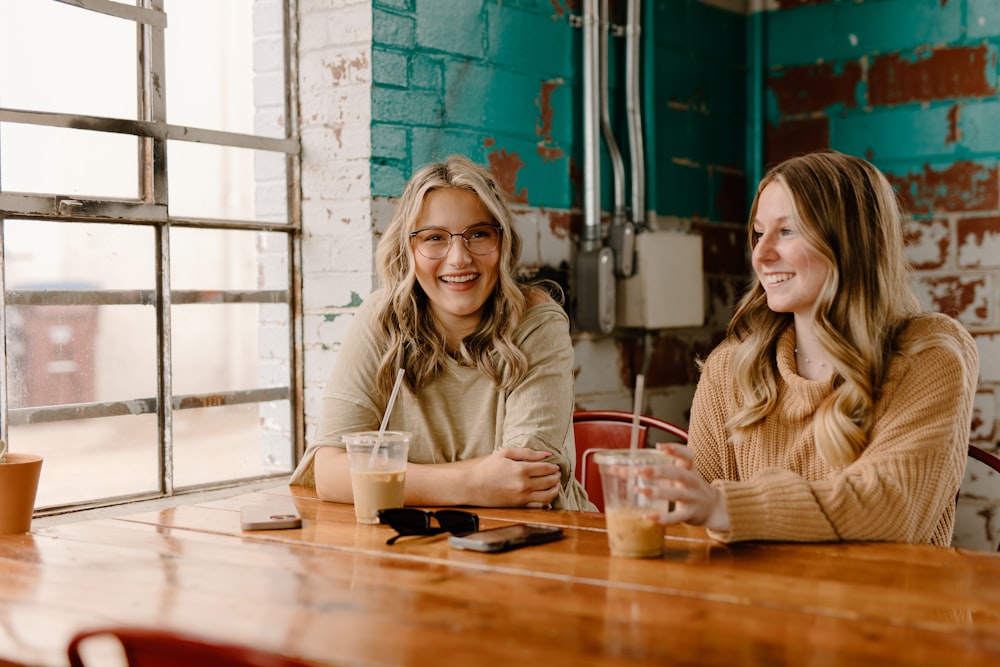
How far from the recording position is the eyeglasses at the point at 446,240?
87.4 inches

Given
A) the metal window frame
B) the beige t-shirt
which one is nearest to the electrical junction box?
the beige t-shirt

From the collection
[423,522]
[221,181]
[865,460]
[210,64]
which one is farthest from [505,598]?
[210,64]

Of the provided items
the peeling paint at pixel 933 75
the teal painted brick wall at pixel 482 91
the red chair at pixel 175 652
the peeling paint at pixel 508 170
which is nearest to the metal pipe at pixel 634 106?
the teal painted brick wall at pixel 482 91

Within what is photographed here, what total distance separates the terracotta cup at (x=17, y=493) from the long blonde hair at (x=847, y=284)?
121 centimetres

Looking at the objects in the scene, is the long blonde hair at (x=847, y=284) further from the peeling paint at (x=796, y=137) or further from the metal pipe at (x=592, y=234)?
the peeling paint at (x=796, y=137)

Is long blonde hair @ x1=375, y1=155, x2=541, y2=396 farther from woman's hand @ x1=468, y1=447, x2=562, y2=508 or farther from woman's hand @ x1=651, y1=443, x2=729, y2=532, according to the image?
woman's hand @ x1=651, y1=443, x2=729, y2=532

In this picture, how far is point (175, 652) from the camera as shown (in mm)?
877

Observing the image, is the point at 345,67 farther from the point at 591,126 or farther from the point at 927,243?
the point at 927,243

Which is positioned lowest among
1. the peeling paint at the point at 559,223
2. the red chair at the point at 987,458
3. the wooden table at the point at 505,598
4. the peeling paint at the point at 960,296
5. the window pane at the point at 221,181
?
the wooden table at the point at 505,598

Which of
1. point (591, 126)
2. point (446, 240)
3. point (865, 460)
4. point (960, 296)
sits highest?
point (591, 126)

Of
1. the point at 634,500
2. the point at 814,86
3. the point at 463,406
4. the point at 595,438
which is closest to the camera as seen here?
the point at 634,500

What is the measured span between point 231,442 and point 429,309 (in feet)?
2.12

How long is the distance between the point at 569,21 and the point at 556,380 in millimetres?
1279

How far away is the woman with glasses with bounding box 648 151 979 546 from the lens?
1582 millimetres
